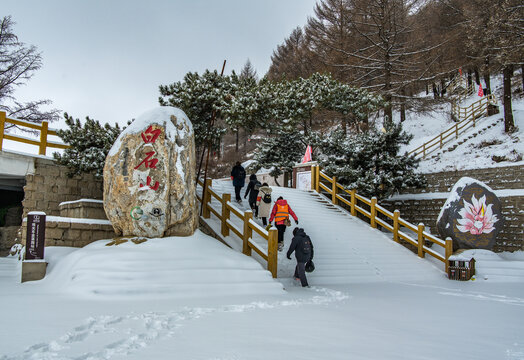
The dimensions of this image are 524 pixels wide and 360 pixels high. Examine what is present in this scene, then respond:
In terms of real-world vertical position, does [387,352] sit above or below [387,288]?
above

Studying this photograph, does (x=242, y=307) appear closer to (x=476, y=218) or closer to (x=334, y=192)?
(x=476, y=218)

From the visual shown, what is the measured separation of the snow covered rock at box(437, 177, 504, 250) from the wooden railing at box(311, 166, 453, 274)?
72 cm

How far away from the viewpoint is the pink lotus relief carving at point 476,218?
34.1ft

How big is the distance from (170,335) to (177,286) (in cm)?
251

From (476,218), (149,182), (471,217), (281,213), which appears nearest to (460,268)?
(471,217)

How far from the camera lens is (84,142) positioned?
33.7 feet

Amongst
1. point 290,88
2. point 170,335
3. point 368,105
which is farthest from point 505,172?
point 170,335

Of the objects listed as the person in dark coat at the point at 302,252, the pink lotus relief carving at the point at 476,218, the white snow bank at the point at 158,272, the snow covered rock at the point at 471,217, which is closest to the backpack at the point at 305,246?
the person in dark coat at the point at 302,252

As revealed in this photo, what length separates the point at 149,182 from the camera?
7309 millimetres

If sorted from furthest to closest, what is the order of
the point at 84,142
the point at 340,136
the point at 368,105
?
the point at 340,136 → the point at 368,105 → the point at 84,142

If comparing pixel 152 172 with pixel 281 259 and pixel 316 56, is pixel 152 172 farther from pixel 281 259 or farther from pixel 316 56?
pixel 316 56

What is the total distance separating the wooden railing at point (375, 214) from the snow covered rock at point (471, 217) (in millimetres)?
717

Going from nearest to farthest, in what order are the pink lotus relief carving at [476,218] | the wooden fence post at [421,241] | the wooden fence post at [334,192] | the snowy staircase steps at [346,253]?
the snowy staircase steps at [346,253], the pink lotus relief carving at [476,218], the wooden fence post at [421,241], the wooden fence post at [334,192]

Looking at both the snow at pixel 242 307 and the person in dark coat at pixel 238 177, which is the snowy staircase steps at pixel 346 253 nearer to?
the snow at pixel 242 307
